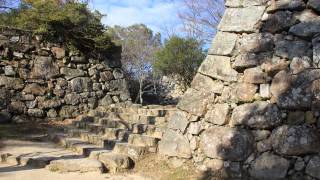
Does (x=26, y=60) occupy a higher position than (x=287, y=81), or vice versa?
(x=26, y=60)

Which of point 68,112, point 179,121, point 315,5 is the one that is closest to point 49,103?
point 68,112

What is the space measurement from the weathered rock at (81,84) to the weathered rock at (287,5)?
6221mm

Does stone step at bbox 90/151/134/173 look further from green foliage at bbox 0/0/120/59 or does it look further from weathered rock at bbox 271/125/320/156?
green foliage at bbox 0/0/120/59

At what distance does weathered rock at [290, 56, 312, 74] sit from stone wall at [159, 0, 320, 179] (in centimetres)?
1

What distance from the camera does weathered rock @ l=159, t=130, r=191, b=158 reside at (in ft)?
18.8

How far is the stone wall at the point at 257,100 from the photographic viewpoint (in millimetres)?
5012

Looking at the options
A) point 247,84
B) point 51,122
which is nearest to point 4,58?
point 51,122

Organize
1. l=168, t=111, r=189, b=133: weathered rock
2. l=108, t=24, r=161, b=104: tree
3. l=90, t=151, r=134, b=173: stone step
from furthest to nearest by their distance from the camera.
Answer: l=108, t=24, r=161, b=104: tree
l=90, t=151, r=134, b=173: stone step
l=168, t=111, r=189, b=133: weathered rock

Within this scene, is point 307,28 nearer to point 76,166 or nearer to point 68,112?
point 76,166

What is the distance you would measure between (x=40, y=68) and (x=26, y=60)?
0.37 m

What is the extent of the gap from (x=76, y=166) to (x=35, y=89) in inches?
185

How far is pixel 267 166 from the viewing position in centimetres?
507

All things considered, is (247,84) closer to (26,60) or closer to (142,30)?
(26,60)

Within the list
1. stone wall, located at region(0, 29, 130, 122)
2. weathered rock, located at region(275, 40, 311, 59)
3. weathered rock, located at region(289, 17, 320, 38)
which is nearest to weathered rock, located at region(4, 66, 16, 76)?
stone wall, located at region(0, 29, 130, 122)
